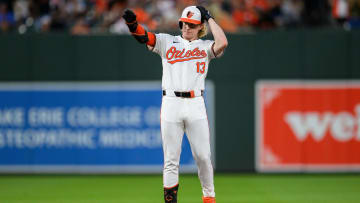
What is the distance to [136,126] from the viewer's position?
1042 cm

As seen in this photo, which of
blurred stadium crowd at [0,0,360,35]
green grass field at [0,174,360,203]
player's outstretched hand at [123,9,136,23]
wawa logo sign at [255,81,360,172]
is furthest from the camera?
blurred stadium crowd at [0,0,360,35]

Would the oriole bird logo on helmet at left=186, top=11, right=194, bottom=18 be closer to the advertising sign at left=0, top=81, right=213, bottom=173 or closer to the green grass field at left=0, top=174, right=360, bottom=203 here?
the green grass field at left=0, top=174, right=360, bottom=203

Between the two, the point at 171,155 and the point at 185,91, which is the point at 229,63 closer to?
the point at 185,91

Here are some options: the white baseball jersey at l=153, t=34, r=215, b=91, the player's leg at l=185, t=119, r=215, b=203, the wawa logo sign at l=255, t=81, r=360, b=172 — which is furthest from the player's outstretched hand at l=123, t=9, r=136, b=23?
the wawa logo sign at l=255, t=81, r=360, b=172

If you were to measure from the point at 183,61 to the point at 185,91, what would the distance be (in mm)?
334

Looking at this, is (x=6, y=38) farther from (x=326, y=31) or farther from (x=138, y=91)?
(x=326, y=31)

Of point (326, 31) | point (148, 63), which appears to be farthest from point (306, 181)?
point (148, 63)

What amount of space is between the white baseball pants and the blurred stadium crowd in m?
4.31

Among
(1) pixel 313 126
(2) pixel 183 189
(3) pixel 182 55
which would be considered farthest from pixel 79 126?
(3) pixel 182 55

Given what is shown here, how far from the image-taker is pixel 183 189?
8.89m

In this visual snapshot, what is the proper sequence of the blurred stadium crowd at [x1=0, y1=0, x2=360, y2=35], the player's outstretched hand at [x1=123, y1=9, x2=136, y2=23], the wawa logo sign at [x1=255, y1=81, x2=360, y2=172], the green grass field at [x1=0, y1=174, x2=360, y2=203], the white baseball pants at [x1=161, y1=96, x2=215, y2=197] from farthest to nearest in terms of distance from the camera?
the blurred stadium crowd at [x1=0, y1=0, x2=360, y2=35], the wawa logo sign at [x1=255, y1=81, x2=360, y2=172], the green grass field at [x1=0, y1=174, x2=360, y2=203], the white baseball pants at [x1=161, y1=96, x2=215, y2=197], the player's outstretched hand at [x1=123, y1=9, x2=136, y2=23]

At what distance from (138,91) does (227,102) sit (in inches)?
63.3

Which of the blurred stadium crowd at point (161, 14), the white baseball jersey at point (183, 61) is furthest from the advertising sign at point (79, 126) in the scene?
the white baseball jersey at point (183, 61)

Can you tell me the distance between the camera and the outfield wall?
1038cm
